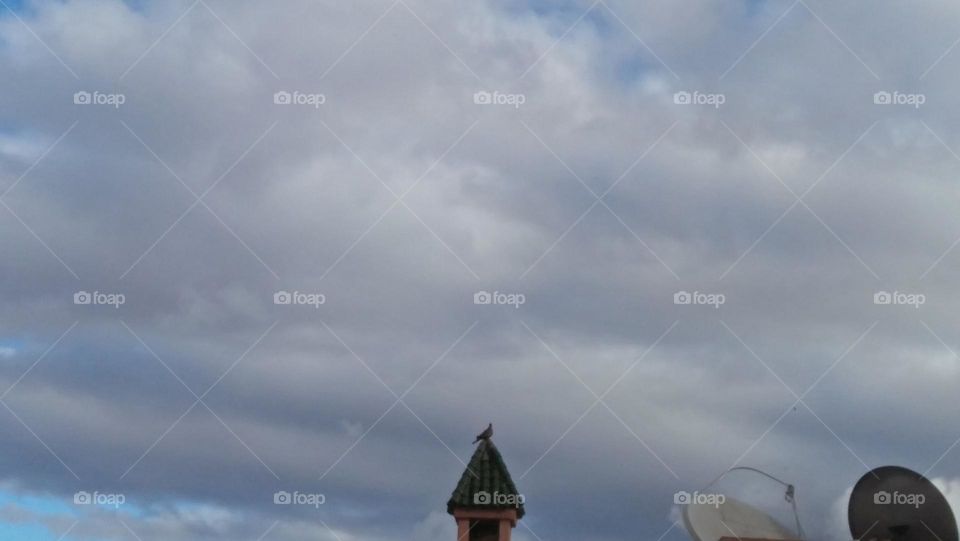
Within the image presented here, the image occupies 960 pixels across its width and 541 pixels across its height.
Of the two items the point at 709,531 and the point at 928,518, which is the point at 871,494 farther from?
the point at 709,531

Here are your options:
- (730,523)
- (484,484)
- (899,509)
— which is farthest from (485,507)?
(899,509)

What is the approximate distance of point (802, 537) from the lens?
111ft

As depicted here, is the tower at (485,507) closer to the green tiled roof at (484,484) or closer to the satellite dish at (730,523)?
the green tiled roof at (484,484)

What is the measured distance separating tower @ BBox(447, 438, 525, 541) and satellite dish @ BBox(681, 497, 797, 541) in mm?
3302

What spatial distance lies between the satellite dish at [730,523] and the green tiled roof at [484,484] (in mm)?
3316

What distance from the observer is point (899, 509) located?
3375 cm

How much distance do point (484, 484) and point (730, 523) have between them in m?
4.91

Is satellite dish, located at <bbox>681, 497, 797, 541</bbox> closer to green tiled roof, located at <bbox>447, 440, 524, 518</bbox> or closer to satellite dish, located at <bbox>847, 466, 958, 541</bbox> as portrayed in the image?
satellite dish, located at <bbox>847, 466, 958, 541</bbox>

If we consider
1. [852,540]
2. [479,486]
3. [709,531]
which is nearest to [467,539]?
[479,486]

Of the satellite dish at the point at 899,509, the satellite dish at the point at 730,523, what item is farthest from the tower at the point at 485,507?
the satellite dish at the point at 899,509

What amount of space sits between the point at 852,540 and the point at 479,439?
748 cm

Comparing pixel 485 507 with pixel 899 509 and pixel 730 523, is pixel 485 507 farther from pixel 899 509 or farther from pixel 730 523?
pixel 899 509

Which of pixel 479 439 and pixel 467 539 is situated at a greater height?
pixel 479 439

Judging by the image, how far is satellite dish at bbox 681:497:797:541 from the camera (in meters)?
33.3
